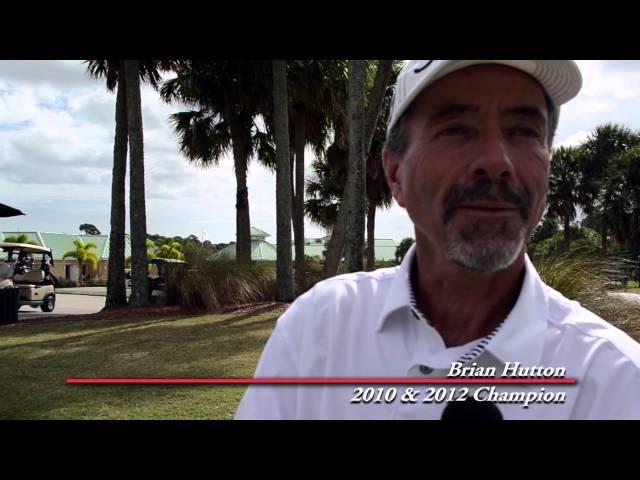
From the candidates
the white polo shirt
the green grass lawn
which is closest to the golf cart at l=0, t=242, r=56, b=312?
the green grass lawn

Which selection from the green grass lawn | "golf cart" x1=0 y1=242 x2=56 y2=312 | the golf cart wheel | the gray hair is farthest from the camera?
the golf cart wheel

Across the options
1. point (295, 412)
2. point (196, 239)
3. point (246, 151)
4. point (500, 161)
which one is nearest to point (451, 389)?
point (295, 412)

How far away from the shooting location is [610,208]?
23.9m

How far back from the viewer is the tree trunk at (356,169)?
28.3 feet

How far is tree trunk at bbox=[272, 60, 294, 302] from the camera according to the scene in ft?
41.2

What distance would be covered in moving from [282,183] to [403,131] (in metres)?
11.4

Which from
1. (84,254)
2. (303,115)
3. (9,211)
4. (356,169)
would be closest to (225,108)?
(303,115)

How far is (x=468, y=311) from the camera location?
65.3 inches

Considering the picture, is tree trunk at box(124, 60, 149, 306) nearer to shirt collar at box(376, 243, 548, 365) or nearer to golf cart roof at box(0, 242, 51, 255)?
golf cart roof at box(0, 242, 51, 255)

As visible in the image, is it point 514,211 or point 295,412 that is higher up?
point 514,211

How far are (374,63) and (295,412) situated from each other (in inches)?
484

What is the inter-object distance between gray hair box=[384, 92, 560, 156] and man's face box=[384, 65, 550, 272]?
1.8 inches

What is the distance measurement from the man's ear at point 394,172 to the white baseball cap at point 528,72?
6.9 inches

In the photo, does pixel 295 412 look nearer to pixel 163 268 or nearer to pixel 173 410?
pixel 173 410
